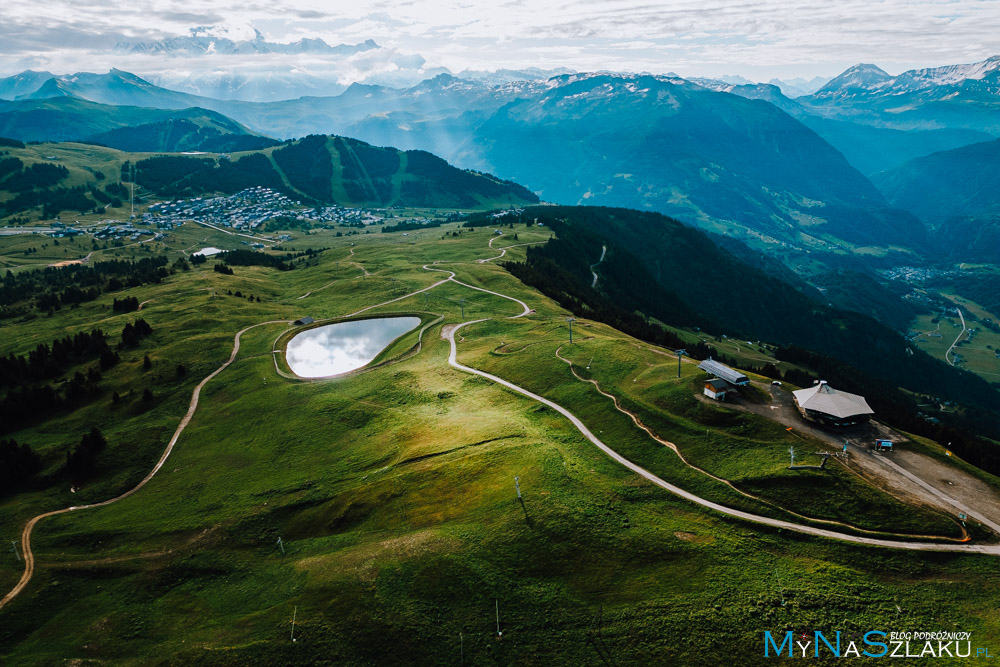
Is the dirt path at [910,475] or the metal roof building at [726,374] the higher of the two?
the metal roof building at [726,374]

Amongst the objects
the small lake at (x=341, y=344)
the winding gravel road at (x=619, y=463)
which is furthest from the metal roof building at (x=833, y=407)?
the small lake at (x=341, y=344)

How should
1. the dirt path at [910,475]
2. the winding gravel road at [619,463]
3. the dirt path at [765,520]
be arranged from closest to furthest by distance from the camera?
the dirt path at [765,520] < the winding gravel road at [619,463] < the dirt path at [910,475]

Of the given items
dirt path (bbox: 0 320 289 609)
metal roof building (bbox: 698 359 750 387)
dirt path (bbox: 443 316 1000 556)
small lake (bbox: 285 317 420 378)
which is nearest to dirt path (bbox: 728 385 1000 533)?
dirt path (bbox: 443 316 1000 556)

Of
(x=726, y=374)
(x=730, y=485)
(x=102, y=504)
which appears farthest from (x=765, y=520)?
(x=102, y=504)

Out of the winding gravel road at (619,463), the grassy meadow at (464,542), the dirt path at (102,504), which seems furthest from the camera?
the dirt path at (102,504)

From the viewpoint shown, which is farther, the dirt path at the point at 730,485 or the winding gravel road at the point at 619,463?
the dirt path at the point at 730,485

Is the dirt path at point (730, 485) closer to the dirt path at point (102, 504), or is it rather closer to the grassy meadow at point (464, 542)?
the grassy meadow at point (464, 542)
